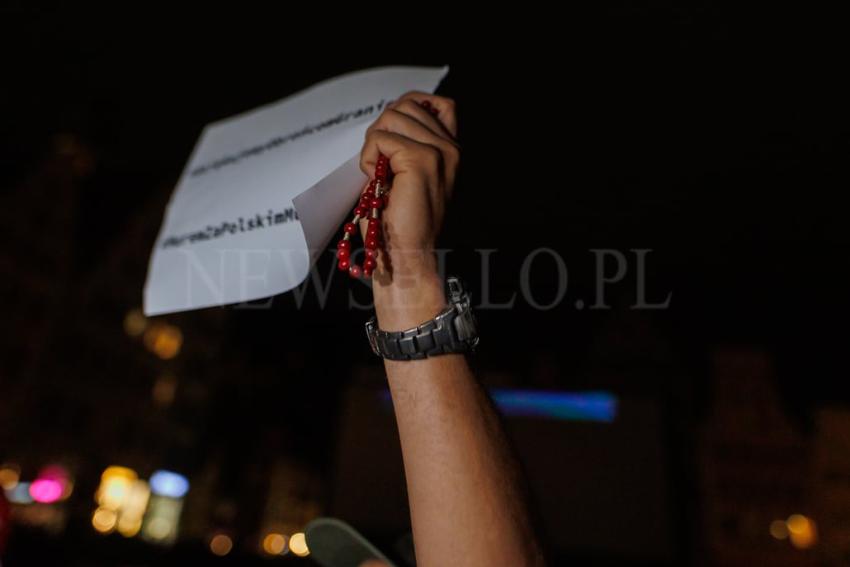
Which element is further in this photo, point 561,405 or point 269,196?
point 561,405

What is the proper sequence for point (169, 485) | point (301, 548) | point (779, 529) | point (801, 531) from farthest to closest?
point (169, 485) < point (779, 529) < point (801, 531) < point (301, 548)

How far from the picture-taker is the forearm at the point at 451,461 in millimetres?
691

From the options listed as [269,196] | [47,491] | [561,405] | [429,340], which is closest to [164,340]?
[47,491]

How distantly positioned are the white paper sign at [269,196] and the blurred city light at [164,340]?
3358 centimetres

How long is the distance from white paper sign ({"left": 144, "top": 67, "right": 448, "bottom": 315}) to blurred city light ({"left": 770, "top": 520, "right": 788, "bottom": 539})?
25.4m

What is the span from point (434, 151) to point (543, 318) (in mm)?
2535

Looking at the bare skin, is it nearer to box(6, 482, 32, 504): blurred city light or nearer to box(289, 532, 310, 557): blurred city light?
box(289, 532, 310, 557): blurred city light

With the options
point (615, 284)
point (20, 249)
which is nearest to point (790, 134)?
point (615, 284)

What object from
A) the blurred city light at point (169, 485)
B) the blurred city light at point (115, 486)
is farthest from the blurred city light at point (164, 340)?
the blurred city light at point (169, 485)

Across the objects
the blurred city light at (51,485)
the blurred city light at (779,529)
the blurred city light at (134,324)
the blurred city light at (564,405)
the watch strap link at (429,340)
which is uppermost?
the watch strap link at (429,340)

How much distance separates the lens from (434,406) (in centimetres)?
75

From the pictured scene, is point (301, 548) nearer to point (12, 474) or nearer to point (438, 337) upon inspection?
point (438, 337)

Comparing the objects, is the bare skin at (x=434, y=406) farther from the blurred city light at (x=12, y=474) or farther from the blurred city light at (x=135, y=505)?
the blurred city light at (x=135, y=505)

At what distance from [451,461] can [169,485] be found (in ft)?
118
